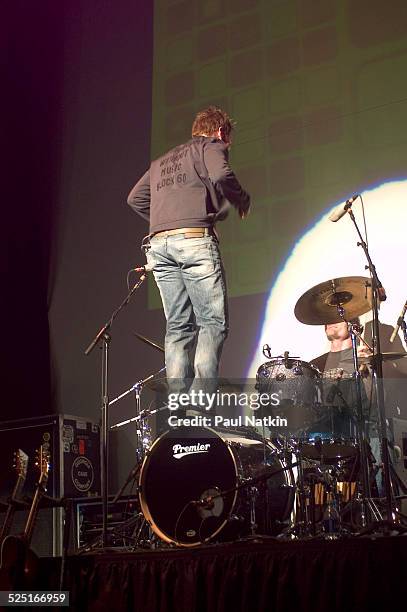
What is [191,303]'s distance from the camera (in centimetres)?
428

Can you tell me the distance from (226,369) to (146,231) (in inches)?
54.2

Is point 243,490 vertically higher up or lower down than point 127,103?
lower down

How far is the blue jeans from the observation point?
405 cm

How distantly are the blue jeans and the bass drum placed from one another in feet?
1.17

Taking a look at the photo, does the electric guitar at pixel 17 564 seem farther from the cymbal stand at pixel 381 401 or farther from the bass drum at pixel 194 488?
the cymbal stand at pixel 381 401

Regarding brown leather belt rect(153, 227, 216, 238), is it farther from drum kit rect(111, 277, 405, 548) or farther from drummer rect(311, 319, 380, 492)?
drummer rect(311, 319, 380, 492)

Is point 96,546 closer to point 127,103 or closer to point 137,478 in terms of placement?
point 137,478

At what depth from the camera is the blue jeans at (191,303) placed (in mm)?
4055

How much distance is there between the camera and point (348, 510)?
13.4 feet

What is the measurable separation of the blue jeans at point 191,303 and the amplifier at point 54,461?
130cm

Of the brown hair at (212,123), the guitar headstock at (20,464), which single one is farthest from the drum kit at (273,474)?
the brown hair at (212,123)

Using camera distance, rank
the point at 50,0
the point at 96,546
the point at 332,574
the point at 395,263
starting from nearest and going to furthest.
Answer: the point at 332,574 → the point at 96,546 → the point at 395,263 → the point at 50,0

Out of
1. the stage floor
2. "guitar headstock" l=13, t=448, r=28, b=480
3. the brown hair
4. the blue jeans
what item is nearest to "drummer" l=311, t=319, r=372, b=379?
the blue jeans

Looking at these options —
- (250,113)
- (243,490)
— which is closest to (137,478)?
(243,490)
